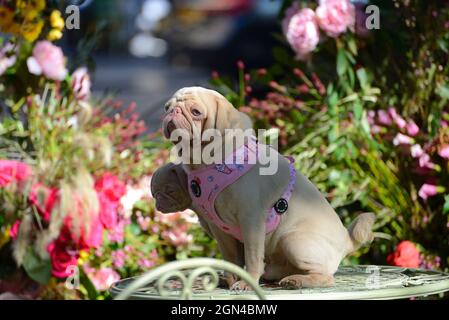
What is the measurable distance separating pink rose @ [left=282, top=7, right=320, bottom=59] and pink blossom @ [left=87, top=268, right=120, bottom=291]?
64.5 inches

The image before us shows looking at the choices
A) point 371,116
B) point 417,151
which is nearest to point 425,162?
point 417,151

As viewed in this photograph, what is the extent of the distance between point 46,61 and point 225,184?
2.29 m

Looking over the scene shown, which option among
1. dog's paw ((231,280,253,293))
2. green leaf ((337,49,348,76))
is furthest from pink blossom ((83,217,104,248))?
green leaf ((337,49,348,76))

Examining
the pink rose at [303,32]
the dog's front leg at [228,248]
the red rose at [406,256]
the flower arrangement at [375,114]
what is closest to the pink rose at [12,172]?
the flower arrangement at [375,114]

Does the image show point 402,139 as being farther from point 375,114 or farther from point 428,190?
point 375,114

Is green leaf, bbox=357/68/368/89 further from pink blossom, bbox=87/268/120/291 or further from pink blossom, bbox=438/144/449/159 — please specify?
pink blossom, bbox=87/268/120/291

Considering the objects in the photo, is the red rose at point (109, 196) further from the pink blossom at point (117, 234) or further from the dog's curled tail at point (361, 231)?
the dog's curled tail at point (361, 231)

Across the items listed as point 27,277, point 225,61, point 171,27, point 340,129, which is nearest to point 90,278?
point 27,277

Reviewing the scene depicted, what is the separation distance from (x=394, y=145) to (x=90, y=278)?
5.34ft

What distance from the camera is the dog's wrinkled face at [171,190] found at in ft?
9.53

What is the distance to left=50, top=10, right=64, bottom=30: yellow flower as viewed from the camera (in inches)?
191

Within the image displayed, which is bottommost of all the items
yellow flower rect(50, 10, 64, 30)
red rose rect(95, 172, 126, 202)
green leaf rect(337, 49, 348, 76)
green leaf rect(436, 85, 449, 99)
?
red rose rect(95, 172, 126, 202)

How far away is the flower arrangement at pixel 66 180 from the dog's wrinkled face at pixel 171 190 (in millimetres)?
1233
